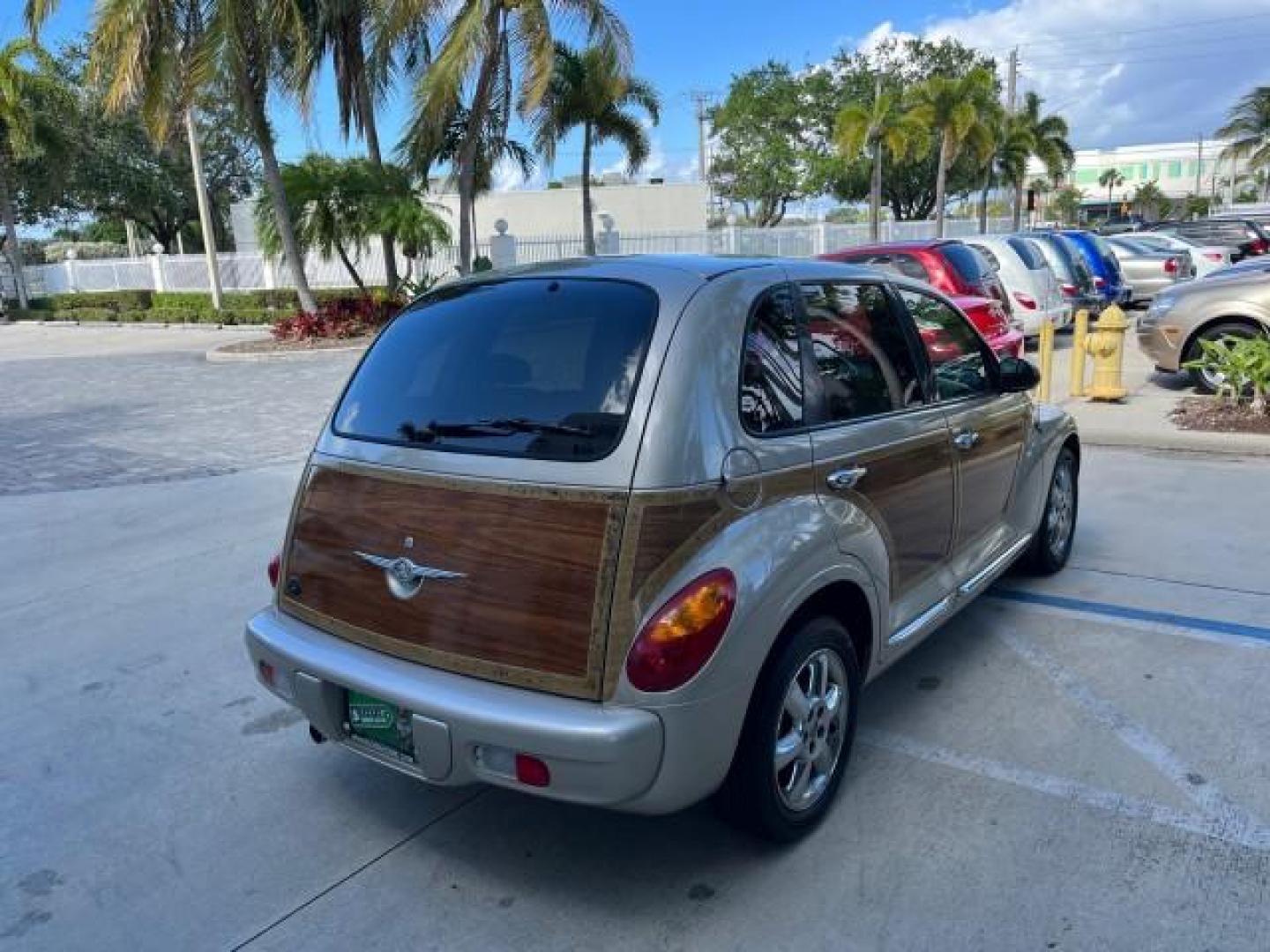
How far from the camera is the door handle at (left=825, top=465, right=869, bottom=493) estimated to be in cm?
304

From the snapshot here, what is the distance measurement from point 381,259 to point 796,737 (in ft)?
92.1

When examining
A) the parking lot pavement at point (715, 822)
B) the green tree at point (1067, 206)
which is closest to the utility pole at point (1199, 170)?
the green tree at point (1067, 206)

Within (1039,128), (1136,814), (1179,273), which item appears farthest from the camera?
(1039,128)

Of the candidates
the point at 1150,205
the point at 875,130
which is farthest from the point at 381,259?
the point at 1150,205

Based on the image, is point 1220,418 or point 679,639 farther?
point 1220,418

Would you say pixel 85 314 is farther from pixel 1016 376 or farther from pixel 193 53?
pixel 1016 376

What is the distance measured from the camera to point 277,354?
18094 mm

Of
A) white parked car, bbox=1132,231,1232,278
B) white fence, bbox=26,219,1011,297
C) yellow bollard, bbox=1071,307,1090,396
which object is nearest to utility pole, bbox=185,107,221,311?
white fence, bbox=26,219,1011,297

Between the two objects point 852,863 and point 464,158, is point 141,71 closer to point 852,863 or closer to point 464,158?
point 464,158

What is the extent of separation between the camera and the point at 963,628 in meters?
4.60

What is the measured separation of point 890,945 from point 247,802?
2173 mm

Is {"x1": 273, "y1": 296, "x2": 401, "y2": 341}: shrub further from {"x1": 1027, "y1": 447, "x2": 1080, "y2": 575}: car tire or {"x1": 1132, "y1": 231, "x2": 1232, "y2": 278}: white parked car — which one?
{"x1": 1027, "y1": 447, "x2": 1080, "y2": 575}: car tire

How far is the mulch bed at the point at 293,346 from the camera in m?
18.3

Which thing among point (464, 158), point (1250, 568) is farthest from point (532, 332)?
point (464, 158)
